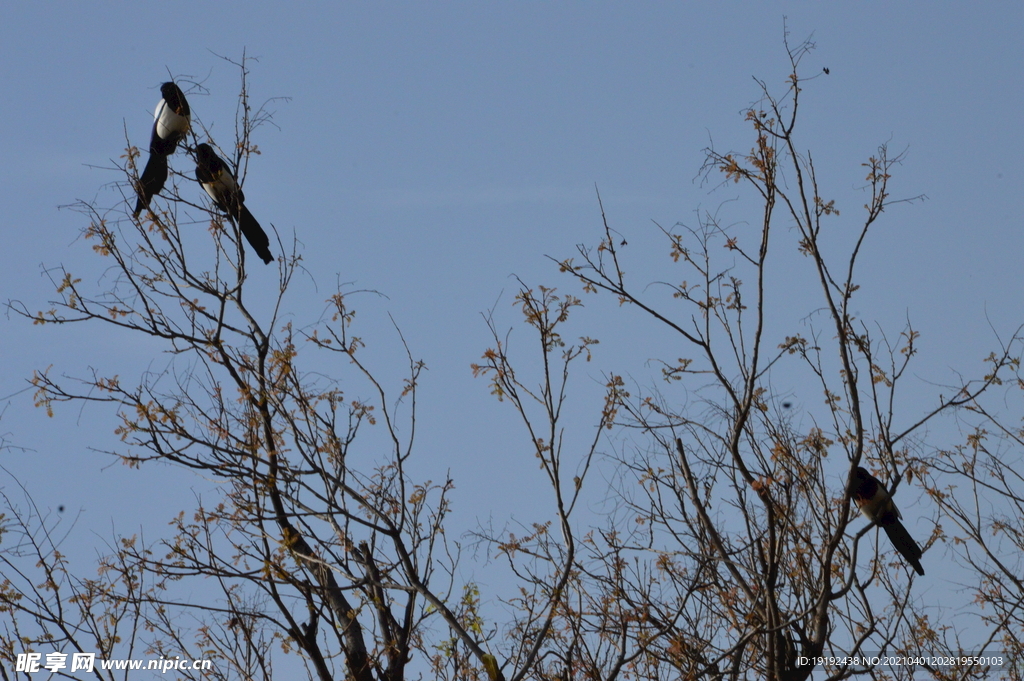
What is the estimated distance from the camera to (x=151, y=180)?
5305mm

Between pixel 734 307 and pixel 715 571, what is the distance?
132 centimetres

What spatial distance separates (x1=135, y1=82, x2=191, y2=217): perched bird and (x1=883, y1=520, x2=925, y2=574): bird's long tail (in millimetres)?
4366

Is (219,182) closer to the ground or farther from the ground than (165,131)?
closer to the ground

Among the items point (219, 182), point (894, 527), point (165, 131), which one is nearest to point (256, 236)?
point (219, 182)

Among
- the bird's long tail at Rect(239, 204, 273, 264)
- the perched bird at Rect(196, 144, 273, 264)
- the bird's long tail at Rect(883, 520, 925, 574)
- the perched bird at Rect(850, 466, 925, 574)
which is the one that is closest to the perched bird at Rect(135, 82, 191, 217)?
the perched bird at Rect(196, 144, 273, 264)

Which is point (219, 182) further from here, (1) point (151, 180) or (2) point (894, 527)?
(2) point (894, 527)

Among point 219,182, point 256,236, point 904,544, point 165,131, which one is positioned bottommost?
point 904,544

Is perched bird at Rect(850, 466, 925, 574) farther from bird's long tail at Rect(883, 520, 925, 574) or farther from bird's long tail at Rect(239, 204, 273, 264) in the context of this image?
bird's long tail at Rect(239, 204, 273, 264)

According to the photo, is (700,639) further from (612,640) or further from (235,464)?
(235,464)

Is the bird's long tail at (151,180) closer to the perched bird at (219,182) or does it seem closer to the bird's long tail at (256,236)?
the perched bird at (219,182)

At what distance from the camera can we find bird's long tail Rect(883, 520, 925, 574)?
207 inches

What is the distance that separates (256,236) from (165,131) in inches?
34.0

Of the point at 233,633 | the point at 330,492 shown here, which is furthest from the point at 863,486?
the point at 233,633

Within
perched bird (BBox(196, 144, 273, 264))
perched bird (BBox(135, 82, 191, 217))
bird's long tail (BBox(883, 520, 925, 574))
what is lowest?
bird's long tail (BBox(883, 520, 925, 574))
